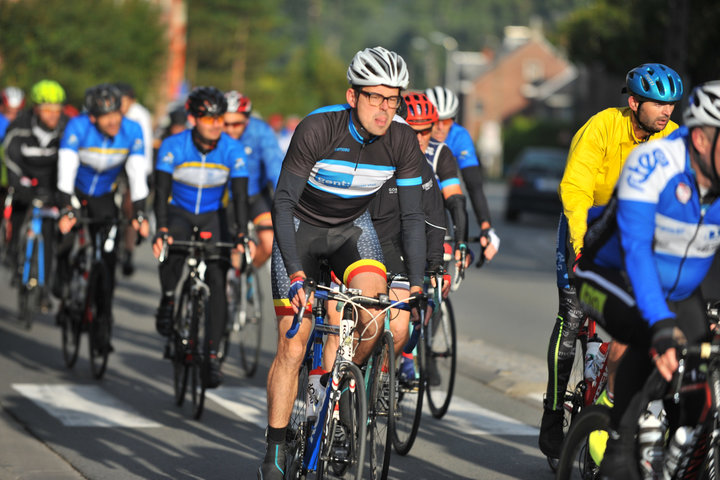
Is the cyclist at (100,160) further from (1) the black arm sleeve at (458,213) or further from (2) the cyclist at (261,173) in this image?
(1) the black arm sleeve at (458,213)

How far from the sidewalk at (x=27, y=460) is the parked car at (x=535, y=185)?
897 inches

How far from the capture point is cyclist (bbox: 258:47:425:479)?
18.3 ft

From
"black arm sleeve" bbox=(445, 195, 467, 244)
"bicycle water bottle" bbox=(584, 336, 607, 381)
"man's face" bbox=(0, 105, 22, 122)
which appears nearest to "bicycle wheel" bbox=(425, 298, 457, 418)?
"black arm sleeve" bbox=(445, 195, 467, 244)

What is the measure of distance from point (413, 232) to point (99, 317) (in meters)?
4.23

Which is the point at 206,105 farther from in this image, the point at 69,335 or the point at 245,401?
the point at 69,335

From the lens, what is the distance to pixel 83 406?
8305 millimetres

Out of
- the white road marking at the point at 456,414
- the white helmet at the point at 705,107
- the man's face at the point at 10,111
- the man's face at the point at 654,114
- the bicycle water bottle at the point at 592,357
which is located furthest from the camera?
the man's face at the point at 10,111

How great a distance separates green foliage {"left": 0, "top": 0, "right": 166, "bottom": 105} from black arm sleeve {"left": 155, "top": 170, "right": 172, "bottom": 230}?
1754cm

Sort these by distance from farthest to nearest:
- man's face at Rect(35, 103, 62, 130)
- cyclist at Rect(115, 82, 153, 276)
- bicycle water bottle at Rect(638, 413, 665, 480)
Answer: cyclist at Rect(115, 82, 153, 276), man's face at Rect(35, 103, 62, 130), bicycle water bottle at Rect(638, 413, 665, 480)

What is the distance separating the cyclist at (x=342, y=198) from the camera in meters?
5.57

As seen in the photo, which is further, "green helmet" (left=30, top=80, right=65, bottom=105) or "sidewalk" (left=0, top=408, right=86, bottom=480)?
"green helmet" (left=30, top=80, right=65, bottom=105)

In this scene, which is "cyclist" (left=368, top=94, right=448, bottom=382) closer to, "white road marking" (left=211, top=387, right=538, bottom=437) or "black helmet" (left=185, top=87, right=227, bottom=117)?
"white road marking" (left=211, top=387, right=538, bottom=437)

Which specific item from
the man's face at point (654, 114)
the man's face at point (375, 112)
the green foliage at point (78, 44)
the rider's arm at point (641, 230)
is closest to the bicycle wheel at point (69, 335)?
Answer: the man's face at point (375, 112)

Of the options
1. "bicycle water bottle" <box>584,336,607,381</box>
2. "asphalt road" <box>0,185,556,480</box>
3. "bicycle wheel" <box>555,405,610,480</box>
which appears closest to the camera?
"bicycle wheel" <box>555,405,610,480</box>
